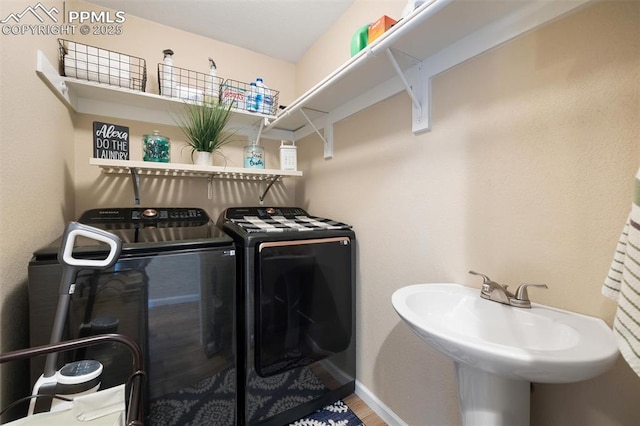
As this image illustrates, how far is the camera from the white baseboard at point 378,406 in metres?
1.30

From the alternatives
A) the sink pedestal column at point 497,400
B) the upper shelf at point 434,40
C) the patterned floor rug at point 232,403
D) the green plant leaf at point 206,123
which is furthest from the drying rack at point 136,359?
the upper shelf at point 434,40

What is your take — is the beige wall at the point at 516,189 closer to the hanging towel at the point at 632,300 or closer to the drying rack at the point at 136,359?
the hanging towel at the point at 632,300

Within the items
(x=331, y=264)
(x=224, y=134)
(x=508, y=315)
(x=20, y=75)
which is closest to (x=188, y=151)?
(x=224, y=134)

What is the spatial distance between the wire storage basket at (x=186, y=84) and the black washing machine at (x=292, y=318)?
32.5 inches

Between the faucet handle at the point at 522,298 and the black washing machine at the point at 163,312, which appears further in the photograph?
the black washing machine at the point at 163,312

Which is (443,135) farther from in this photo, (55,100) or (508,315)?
(55,100)

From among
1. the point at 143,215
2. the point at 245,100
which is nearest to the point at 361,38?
the point at 245,100

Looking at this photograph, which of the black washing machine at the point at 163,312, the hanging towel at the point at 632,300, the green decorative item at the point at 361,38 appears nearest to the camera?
the hanging towel at the point at 632,300

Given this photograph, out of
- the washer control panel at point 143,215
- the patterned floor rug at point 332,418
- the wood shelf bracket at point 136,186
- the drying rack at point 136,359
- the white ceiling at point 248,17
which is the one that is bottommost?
the patterned floor rug at point 332,418

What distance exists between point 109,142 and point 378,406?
6.70ft

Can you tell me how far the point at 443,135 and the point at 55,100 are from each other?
1810mm

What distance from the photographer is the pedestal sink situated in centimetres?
53

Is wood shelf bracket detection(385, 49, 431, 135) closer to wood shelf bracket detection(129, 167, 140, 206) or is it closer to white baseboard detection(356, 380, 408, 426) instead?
white baseboard detection(356, 380, 408, 426)

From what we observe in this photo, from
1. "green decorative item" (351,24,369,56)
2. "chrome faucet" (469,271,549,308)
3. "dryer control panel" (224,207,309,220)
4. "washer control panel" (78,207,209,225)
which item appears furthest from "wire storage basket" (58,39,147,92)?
"chrome faucet" (469,271,549,308)
